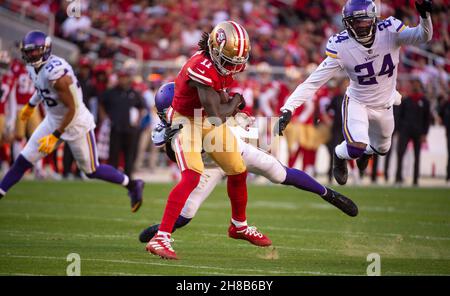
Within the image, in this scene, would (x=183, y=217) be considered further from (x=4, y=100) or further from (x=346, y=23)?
(x=4, y=100)

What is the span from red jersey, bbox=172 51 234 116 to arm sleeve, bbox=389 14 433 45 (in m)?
1.66

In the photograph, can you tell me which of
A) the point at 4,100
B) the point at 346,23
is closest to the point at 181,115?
the point at 346,23

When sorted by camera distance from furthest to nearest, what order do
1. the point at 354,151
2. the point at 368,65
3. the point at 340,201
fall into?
the point at 354,151
the point at 368,65
the point at 340,201

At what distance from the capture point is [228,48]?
265 inches

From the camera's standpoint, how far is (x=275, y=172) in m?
7.36

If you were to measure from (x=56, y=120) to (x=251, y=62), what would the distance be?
1040 cm

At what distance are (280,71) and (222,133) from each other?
1201cm

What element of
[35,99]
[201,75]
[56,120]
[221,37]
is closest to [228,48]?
[221,37]

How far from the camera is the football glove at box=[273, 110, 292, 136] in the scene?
7401 millimetres

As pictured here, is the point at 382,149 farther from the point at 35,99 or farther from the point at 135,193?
the point at 35,99

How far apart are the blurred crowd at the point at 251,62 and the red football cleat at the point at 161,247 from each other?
7375mm

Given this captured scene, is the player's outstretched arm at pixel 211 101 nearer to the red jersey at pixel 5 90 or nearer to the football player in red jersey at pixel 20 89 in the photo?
the football player in red jersey at pixel 20 89

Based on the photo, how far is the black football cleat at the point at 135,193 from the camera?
996 centimetres
